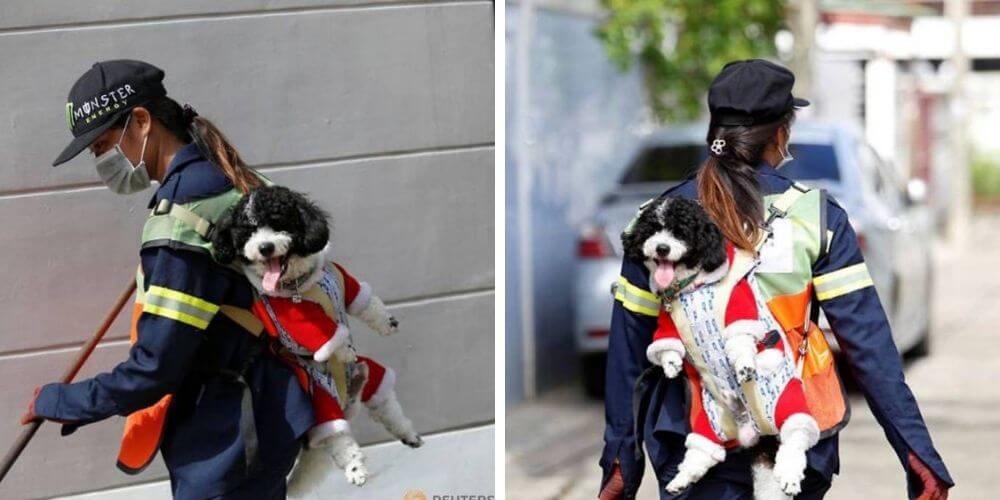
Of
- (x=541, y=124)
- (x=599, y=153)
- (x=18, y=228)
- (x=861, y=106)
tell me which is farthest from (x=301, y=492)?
(x=861, y=106)

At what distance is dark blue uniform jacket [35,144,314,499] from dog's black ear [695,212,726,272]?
1070 millimetres

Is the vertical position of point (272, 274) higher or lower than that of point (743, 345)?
higher

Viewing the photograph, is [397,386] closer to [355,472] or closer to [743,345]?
[355,472]

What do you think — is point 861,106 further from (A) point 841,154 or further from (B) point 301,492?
(B) point 301,492

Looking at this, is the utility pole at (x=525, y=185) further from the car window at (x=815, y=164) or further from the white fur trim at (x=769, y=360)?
the white fur trim at (x=769, y=360)

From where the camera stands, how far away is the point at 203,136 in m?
3.92

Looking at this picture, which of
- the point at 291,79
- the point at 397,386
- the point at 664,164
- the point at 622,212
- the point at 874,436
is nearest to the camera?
the point at 291,79

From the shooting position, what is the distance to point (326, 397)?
3.94 metres

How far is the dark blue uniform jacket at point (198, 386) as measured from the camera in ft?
12.0

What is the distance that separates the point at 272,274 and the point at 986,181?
36.2 meters

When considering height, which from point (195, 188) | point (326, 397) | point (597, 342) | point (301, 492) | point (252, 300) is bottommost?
point (597, 342)

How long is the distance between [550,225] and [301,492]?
6.14m

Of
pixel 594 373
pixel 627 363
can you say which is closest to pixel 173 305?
pixel 627 363

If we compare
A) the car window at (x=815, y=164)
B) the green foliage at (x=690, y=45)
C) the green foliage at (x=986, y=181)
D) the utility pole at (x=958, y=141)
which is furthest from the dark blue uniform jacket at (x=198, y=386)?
the green foliage at (x=986, y=181)
